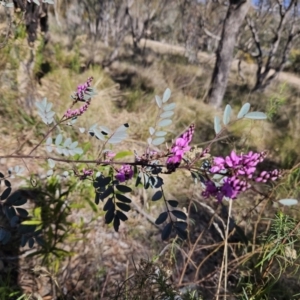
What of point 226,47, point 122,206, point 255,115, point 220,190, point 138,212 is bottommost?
point 138,212

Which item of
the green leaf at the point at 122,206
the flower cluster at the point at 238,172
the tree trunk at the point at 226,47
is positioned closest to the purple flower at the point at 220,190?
the flower cluster at the point at 238,172

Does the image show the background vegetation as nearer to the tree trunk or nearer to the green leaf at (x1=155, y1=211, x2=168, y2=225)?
the tree trunk

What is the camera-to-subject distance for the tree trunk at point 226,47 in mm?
4523

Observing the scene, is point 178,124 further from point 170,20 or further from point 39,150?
point 170,20

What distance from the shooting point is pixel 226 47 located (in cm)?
482

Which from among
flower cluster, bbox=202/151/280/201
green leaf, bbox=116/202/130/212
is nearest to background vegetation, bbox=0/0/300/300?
flower cluster, bbox=202/151/280/201

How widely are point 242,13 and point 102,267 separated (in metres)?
3.93

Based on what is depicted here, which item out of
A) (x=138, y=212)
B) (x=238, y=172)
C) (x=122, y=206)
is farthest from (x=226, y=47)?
(x=238, y=172)

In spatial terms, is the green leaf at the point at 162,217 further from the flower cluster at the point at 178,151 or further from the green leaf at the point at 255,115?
the green leaf at the point at 255,115

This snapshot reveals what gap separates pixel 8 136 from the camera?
9.46ft

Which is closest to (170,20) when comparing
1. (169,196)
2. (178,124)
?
(178,124)

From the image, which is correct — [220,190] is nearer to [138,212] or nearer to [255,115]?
[255,115]

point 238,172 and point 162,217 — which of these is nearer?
point 238,172

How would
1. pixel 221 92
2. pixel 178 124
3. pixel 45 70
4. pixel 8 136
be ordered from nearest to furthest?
1. pixel 8 136
2. pixel 178 124
3. pixel 45 70
4. pixel 221 92
